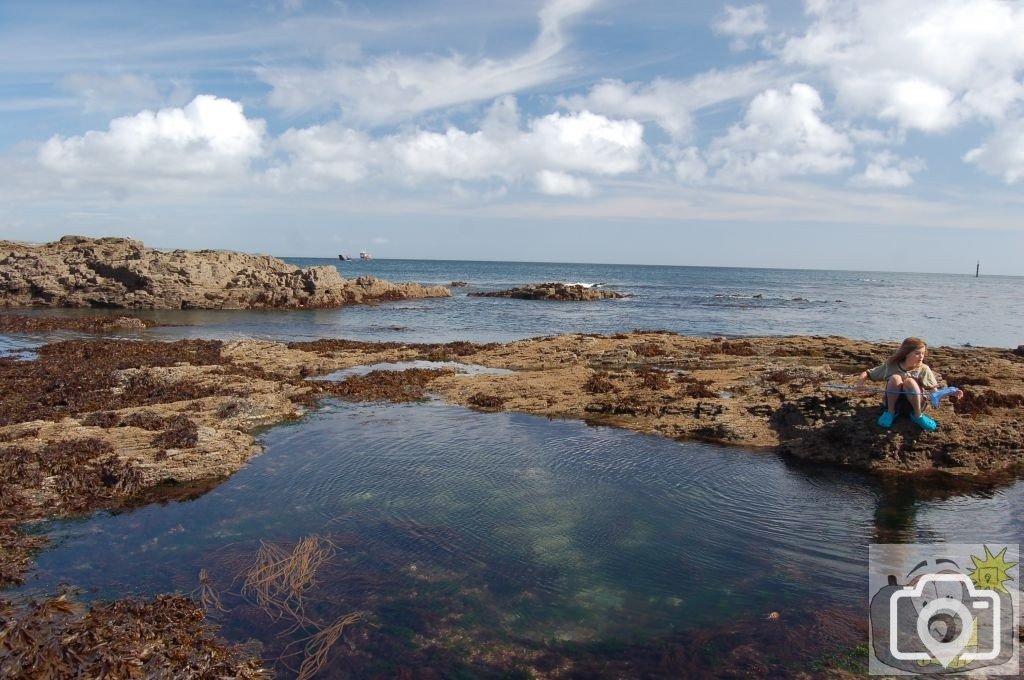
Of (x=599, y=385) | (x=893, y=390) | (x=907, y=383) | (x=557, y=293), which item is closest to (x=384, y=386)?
(x=599, y=385)

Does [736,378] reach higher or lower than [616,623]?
higher

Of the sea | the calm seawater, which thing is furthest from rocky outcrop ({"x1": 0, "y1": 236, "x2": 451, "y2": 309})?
the sea

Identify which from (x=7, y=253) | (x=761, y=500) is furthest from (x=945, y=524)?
(x=7, y=253)

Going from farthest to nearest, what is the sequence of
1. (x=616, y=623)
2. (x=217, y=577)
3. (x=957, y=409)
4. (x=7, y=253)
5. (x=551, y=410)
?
(x=7, y=253)
(x=551, y=410)
(x=957, y=409)
(x=217, y=577)
(x=616, y=623)

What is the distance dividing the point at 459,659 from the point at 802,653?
10.4 feet

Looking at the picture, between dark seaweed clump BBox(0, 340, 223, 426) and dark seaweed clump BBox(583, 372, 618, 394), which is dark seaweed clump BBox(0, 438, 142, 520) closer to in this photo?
dark seaweed clump BBox(0, 340, 223, 426)

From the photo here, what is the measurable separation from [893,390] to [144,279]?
4888 centimetres

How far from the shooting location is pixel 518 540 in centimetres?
788

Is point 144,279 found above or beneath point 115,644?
above

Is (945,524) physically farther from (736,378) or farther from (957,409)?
(736,378)

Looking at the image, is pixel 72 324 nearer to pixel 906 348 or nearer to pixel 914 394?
pixel 906 348

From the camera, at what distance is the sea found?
589 centimetres

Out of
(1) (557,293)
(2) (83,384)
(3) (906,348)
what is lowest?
(2) (83,384)

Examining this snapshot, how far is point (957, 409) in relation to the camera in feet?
36.4
